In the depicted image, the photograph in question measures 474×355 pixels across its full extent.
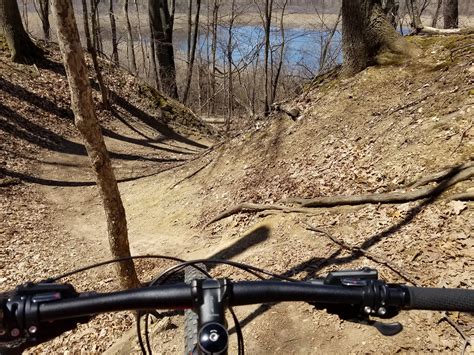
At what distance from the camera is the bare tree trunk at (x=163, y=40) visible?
23.2m

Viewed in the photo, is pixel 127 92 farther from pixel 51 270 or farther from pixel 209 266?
pixel 209 266

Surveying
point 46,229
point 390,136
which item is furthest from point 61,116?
point 390,136

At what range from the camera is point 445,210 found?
16.5 feet

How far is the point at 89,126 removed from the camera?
478cm

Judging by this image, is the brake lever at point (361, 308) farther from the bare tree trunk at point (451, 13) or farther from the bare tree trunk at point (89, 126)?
the bare tree trunk at point (451, 13)

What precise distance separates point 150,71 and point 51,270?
32.6 meters

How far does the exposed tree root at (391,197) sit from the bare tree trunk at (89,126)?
2886mm

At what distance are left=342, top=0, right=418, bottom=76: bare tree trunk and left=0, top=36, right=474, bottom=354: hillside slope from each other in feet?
1.26

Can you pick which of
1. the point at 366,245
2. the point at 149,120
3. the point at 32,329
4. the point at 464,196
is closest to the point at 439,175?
the point at 464,196

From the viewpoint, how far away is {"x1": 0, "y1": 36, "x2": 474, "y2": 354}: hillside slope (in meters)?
4.34

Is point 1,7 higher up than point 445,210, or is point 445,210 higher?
point 1,7

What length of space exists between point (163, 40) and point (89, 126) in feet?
66.5

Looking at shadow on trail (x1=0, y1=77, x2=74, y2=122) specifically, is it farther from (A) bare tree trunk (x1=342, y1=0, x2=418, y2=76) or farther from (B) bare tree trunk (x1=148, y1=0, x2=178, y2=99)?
(A) bare tree trunk (x1=342, y1=0, x2=418, y2=76)

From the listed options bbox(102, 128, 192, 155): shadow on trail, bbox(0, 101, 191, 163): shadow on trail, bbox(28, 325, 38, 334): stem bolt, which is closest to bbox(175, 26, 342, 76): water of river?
bbox(102, 128, 192, 155): shadow on trail
